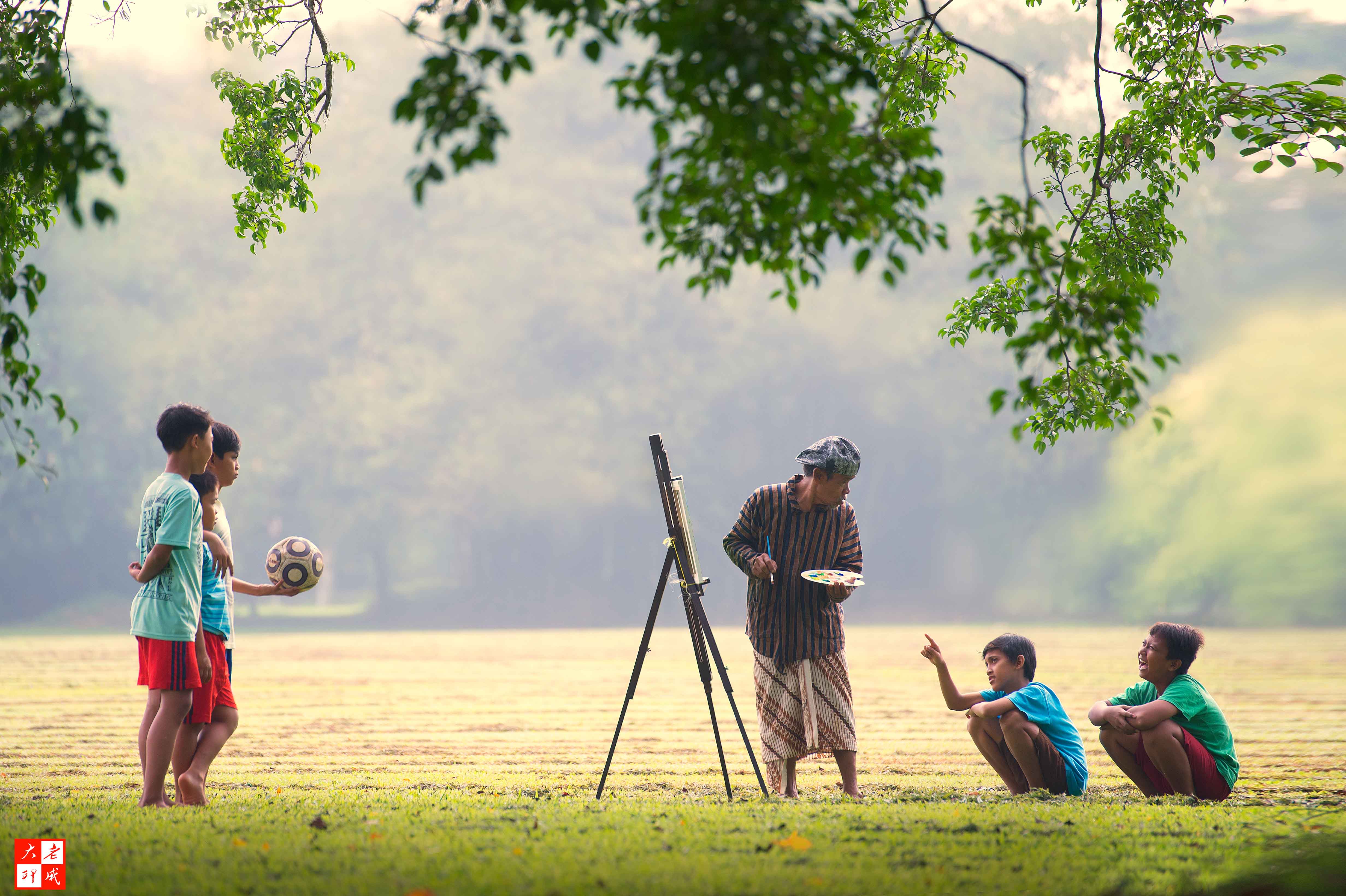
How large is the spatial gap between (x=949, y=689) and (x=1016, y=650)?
45 centimetres

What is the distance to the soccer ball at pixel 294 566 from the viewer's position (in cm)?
644

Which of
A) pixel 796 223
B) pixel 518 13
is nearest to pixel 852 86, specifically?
pixel 796 223

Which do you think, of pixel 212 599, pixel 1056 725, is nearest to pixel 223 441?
pixel 212 599

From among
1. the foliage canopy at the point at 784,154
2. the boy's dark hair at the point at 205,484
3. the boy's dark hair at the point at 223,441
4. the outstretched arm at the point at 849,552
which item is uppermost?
the foliage canopy at the point at 784,154

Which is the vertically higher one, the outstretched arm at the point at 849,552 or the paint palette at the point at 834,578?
the outstretched arm at the point at 849,552

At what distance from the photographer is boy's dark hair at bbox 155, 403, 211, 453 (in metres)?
5.48

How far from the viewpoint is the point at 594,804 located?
5.86 metres

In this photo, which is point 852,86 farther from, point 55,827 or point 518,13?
point 55,827

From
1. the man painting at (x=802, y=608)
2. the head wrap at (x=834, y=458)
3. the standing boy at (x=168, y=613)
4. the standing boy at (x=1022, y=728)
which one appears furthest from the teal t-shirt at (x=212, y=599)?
the standing boy at (x=1022, y=728)

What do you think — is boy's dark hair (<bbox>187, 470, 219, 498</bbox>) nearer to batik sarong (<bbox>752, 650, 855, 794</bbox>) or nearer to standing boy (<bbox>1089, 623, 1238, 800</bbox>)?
batik sarong (<bbox>752, 650, 855, 794</bbox>)

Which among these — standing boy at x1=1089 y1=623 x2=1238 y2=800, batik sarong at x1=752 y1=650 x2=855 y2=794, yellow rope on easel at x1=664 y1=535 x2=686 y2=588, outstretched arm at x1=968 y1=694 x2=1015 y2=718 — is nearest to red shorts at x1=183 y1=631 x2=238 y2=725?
yellow rope on easel at x1=664 y1=535 x2=686 y2=588

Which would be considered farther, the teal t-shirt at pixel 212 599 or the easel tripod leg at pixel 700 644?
the easel tripod leg at pixel 700 644

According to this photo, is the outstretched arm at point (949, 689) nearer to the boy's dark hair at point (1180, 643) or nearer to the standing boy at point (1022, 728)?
the standing boy at point (1022, 728)

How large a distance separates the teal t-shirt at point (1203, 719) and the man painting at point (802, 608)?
1.51m
